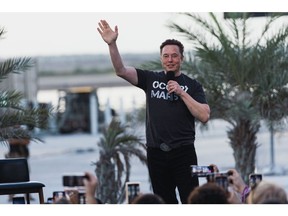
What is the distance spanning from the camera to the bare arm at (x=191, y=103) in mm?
6618

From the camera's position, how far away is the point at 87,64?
4803 cm

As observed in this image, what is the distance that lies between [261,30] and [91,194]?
7.70m

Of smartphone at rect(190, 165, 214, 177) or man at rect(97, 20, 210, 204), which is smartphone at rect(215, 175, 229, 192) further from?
man at rect(97, 20, 210, 204)

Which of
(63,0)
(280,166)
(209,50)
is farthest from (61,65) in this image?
(63,0)

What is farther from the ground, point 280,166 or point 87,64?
point 87,64

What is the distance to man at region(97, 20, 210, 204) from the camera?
22.5ft

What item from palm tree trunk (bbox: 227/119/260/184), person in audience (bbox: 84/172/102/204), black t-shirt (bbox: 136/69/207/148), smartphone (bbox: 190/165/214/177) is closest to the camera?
person in audience (bbox: 84/172/102/204)

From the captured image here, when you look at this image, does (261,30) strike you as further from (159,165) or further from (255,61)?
(159,165)

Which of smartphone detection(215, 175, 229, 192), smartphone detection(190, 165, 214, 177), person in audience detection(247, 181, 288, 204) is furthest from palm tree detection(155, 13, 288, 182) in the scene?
person in audience detection(247, 181, 288, 204)

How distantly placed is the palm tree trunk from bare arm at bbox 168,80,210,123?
6570 millimetres

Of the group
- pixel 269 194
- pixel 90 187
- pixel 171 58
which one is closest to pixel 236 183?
pixel 269 194

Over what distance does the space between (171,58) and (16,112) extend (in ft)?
12.8

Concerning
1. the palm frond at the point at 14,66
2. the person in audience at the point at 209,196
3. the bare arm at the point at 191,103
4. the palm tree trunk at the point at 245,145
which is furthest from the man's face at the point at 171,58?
the palm tree trunk at the point at 245,145

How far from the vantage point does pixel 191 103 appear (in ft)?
21.9
